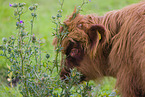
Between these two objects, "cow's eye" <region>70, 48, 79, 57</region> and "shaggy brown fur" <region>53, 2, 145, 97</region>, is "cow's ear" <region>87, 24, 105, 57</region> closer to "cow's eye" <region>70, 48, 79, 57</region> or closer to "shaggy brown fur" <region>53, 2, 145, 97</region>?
"shaggy brown fur" <region>53, 2, 145, 97</region>

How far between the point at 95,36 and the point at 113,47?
1.02 feet

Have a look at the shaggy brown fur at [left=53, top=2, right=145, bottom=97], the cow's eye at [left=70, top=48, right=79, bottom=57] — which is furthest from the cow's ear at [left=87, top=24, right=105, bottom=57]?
the cow's eye at [left=70, top=48, right=79, bottom=57]

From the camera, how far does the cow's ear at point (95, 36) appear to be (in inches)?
129

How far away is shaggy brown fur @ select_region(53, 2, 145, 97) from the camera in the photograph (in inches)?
116

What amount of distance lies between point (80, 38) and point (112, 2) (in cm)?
598

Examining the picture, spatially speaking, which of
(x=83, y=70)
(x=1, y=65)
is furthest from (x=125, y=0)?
(x=83, y=70)

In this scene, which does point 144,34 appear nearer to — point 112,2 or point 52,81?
point 52,81

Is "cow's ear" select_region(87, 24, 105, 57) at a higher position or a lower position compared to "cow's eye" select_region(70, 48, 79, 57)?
higher

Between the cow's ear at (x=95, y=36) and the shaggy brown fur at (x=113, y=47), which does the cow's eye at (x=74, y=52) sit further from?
the cow's ear at (x=95, y=36)

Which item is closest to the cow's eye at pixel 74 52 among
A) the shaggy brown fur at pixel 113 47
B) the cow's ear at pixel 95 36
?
the shaggy brown fur at pixel 113 47

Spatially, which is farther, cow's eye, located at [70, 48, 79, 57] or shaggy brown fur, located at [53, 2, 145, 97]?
cow's eye, located at [70, 48, 79, 57]

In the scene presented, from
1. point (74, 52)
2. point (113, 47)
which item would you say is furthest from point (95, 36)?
point (74, 52)

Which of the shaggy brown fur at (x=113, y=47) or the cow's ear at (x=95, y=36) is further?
the cow's ear at (x=95, y=36)

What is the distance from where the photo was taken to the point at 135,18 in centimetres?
310
